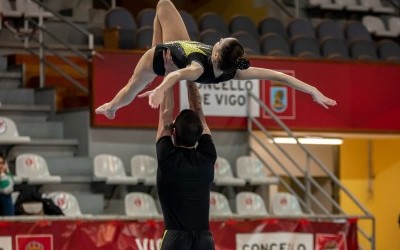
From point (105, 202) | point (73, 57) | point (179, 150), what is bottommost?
point (105, 202)

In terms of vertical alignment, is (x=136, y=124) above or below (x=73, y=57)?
below

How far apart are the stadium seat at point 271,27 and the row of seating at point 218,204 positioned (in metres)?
3.11

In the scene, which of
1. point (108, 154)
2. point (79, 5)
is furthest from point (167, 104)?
point (79, 5)

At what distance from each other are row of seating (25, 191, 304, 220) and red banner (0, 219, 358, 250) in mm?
1617

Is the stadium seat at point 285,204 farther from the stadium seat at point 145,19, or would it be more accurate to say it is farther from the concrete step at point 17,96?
the concrete step at point 17,96

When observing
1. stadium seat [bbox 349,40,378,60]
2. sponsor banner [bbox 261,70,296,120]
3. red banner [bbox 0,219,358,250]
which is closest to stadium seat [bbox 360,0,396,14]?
stadium seat [bbox 349,40,378,60]

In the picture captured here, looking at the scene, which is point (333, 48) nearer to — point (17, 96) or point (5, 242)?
point (17, 96)

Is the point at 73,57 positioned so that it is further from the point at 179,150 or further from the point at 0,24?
the point at 179,150

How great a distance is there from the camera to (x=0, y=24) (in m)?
14.7

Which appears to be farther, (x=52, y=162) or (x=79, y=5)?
(x=79, y=5)

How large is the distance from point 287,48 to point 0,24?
4379mm

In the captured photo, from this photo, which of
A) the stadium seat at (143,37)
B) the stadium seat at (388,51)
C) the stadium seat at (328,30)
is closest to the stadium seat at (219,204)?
the stadium seat at (143,37)

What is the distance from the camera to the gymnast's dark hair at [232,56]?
19.6 feet

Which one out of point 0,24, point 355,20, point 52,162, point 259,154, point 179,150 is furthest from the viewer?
point 355,20
